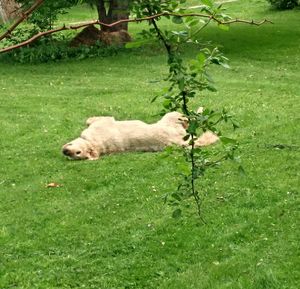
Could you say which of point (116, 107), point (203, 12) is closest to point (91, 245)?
point (203, 12)

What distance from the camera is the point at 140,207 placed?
229 inches

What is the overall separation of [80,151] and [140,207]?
6.02 ft

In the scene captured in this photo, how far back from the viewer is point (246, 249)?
15.6 feet

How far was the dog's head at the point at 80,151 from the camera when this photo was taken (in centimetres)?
742

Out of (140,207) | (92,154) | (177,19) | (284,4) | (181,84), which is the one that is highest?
(177,19)

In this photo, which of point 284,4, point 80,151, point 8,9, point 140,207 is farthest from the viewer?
point 284,4

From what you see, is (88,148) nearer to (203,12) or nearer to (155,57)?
(203,12)

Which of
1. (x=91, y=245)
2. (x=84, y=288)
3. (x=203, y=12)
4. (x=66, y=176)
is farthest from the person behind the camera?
(x=66, y=176)

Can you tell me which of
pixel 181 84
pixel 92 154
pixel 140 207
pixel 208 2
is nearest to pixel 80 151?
pixel 92 154

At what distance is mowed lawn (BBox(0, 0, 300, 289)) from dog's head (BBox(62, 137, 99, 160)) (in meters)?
0.13

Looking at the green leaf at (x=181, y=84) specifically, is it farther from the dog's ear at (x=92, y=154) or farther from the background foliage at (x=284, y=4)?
the background foliage at (x=284, y=4)

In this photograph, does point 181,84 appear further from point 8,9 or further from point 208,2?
point 8,9

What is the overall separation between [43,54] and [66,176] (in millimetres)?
9193

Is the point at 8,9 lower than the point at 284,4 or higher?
higher
